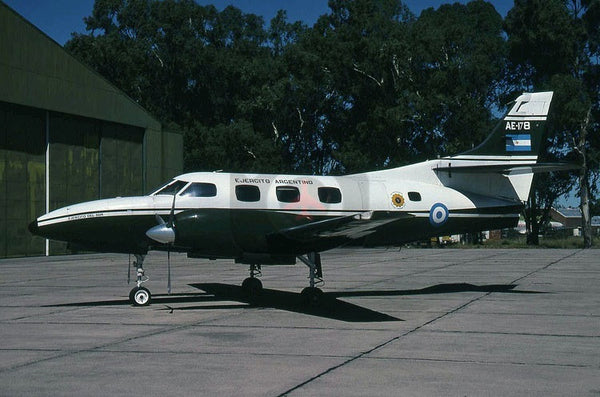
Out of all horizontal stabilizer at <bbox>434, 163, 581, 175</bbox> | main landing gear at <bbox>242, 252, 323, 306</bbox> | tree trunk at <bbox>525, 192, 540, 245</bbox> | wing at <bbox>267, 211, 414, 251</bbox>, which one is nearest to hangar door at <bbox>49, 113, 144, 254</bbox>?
main landing gear at <bbox>242, 252, 323, 306</bbox>

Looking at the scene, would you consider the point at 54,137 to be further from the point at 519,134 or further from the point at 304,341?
the point at 304,341

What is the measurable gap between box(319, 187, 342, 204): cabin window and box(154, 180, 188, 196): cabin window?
11.7 feet

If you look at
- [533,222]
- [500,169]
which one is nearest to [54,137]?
[500,169]

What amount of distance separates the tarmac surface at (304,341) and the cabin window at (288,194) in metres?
2.59

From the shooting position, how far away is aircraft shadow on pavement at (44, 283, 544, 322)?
1661cm

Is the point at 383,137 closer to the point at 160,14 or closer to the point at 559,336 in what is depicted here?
the point at 160,14

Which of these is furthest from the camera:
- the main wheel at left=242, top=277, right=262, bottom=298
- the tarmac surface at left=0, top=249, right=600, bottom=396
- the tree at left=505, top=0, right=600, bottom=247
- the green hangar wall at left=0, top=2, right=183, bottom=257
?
the tree at left=505, top=0, right=600, bottom=247

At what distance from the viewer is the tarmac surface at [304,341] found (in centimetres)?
923

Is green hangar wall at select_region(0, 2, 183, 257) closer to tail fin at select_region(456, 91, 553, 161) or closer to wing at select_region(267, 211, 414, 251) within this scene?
tail fin at select_region(456, 91, 553, 161)

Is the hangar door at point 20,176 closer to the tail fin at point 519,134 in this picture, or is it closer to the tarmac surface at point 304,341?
the tarmac surface at point 304,341

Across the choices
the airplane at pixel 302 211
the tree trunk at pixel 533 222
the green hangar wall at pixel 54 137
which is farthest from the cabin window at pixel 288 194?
the tree trunk at pixel 533 222

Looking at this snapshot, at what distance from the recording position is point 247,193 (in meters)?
18.3

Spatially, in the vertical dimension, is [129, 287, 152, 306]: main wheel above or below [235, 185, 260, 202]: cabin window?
below

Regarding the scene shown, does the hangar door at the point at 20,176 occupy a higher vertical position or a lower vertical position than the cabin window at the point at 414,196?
higher
